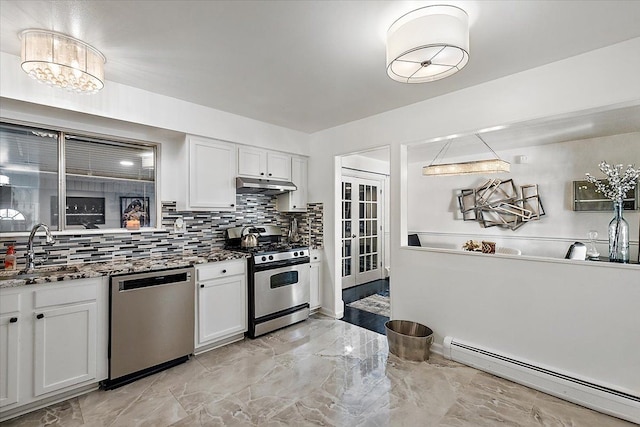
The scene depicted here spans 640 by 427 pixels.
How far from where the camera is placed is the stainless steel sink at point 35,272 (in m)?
1.98

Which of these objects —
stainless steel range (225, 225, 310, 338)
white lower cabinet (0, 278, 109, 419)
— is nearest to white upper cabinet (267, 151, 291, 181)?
stainless steel range (225, 225, 310, 338)

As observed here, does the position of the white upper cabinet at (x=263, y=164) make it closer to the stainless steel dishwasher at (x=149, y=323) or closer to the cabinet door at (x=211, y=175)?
the cabinet door at (x=211, y=175)

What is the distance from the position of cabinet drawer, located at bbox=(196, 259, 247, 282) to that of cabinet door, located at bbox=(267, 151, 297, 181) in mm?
1191

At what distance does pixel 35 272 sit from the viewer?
221 centimetres

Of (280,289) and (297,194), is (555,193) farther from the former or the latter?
(280,289)

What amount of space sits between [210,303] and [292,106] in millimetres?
2168

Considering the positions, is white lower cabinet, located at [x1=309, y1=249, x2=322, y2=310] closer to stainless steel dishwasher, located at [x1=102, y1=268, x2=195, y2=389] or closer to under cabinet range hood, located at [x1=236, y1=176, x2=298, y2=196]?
under cabinet range hood, located at [x1=236, y1=176, x2=298, y2=196]

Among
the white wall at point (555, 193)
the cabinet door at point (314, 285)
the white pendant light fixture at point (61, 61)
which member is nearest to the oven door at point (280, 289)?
the cabinet door at point (314, 285)

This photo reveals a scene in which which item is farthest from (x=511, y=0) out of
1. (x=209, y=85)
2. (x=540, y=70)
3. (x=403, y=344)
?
(x=403, y=344)

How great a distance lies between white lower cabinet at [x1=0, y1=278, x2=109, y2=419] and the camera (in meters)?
1.90

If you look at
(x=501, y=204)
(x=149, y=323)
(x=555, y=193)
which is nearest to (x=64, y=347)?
(x=149, y=323)

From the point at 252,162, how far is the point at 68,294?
210cm

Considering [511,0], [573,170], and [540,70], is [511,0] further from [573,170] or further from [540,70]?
[573,170]

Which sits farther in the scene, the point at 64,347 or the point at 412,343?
the point at 412,343
